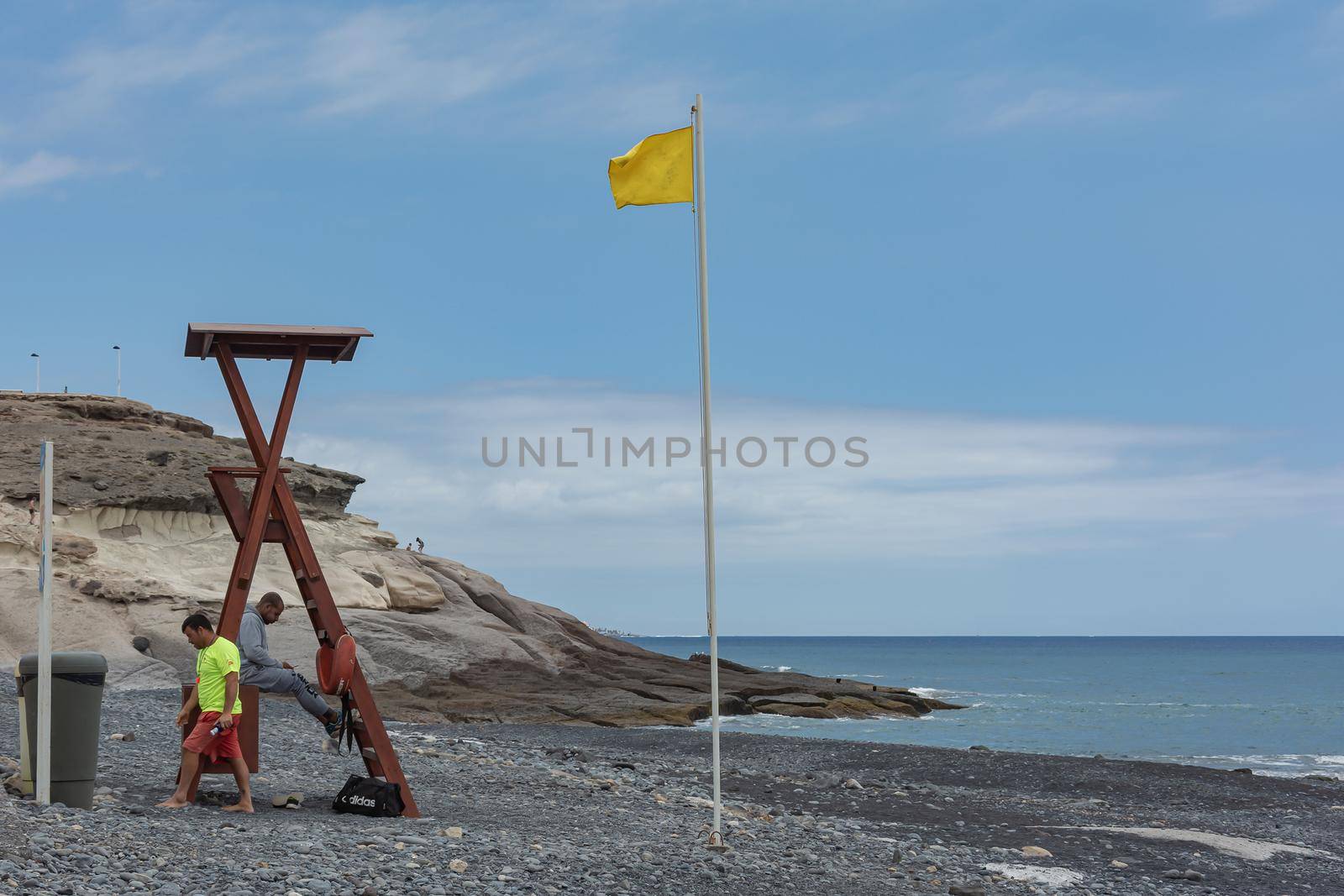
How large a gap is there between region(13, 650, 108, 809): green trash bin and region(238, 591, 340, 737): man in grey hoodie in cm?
152

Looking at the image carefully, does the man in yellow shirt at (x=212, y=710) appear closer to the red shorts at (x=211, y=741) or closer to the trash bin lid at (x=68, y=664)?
the red shorts at (x=211, y=741)

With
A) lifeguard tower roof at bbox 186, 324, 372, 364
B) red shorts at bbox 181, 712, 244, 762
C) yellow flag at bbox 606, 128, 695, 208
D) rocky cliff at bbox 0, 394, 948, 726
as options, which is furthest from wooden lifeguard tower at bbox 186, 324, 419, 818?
rocky cliff at bbox 0, 394, 948, 726

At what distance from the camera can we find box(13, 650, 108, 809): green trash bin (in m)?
11.1

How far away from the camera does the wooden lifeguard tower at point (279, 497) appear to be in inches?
495

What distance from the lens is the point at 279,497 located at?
1280 cm

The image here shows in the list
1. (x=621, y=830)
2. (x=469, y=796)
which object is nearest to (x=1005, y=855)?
(x=621, y=830)

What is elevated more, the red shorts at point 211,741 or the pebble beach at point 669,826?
the red shorts at point 211,741

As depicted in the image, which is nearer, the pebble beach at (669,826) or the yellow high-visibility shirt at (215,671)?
the pebble beach at (669,826)

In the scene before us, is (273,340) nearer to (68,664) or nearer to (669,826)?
(68,664)

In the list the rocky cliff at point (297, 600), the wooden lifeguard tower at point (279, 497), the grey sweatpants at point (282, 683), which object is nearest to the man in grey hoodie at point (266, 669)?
the grey sweatpants at point (282, 683)

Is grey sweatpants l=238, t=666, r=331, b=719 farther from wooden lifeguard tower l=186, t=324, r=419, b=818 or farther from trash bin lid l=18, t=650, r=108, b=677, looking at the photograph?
trash bin lid l=18, t=650, r=108, b=677

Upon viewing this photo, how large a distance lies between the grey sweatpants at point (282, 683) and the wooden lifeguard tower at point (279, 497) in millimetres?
401

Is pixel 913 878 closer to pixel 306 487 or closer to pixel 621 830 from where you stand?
pixel 621 830

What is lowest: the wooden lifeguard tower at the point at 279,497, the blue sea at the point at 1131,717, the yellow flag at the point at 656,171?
the blue sea at the point at 1131,717
